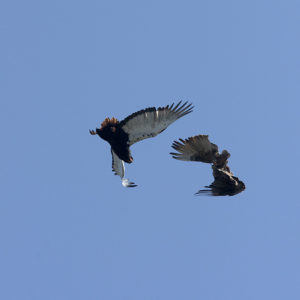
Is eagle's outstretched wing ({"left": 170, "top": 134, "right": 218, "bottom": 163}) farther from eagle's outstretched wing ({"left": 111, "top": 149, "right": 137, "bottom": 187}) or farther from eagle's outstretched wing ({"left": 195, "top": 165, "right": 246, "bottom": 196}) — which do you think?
eagle's outstretched wing ({"left": 111, "top": 149, "right": 137, "bottom": 187})

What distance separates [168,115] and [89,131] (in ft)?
8.56

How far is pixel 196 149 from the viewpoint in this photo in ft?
49.9

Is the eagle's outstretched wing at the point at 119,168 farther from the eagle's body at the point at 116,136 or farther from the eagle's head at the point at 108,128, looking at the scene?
the eagle's head at the point at 108,128

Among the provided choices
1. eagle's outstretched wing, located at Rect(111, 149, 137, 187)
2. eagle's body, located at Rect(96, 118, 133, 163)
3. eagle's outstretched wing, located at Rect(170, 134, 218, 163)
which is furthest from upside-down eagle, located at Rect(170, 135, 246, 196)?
eagle's outstretched wing, located at Rect(111, 149, 137, 187)

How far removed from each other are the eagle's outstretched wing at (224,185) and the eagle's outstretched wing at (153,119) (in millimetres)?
1869

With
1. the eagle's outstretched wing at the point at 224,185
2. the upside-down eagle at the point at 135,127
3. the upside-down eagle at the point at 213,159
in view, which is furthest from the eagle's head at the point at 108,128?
the eagle's outstretched wing at the point at 224,185

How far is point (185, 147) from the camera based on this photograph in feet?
50.1

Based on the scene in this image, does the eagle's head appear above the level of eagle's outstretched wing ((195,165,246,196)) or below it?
above

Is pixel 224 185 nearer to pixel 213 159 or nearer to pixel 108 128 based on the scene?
pixel 213 159

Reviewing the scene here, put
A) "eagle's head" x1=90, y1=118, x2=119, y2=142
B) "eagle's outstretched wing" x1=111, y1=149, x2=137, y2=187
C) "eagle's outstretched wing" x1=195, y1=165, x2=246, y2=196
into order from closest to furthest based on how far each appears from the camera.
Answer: "eagle's outstretched wing" x1=195, y1=165, x2=246, y2=196 → "eagle's head" x1=90, y1=118, x2=119, y2=142 → "eagle's outstretched wing" x1=111, y1=149, x2=137, y2=187

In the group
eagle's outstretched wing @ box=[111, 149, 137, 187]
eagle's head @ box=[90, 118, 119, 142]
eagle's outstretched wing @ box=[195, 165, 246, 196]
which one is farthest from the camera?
eagle's outstretched wing @ box=[111, 149, 137, 187]

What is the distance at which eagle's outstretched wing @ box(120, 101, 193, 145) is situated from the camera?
15109 millimetres

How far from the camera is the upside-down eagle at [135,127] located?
15.1 m

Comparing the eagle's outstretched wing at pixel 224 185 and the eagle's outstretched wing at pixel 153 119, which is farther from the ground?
the eagle's outstretched wing at pixel 153 119
